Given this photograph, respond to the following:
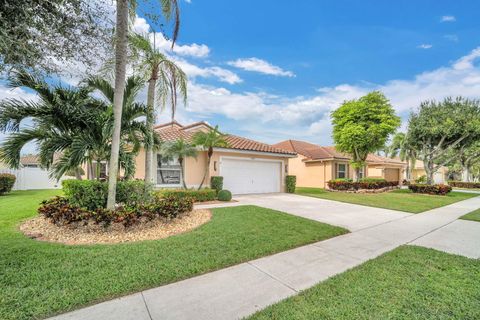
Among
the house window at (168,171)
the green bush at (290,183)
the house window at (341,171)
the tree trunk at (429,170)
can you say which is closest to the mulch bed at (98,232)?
the house window at (168,171)

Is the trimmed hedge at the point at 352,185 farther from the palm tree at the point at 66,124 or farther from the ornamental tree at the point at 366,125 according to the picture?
the palm tree at the point at 66,124

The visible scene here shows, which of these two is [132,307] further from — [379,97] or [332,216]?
[379,97]

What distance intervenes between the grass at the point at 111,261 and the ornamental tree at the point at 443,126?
1670 cm

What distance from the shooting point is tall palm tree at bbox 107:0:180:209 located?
530 centimetres

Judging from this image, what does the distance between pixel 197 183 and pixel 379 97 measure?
1536 cm

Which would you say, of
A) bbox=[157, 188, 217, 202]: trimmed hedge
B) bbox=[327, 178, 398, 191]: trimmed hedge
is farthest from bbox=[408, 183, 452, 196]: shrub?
bbox=[157, 188, 217, 202]: trimmed hedge

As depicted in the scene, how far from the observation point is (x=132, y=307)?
2.59 metres

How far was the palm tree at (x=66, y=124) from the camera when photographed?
555 cm

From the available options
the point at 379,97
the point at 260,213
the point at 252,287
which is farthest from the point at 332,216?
the point at 379,97

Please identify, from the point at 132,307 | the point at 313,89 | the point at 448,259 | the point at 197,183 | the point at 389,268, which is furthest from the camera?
the point at 313,89

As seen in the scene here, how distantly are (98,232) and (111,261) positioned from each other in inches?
73.6

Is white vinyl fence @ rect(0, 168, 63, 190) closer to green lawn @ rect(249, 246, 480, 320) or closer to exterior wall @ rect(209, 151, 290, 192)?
exterior wall @ rect(209, 151, 290, 192)

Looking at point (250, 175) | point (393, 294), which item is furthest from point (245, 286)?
point (250, 175)

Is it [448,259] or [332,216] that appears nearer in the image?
[448,259]
